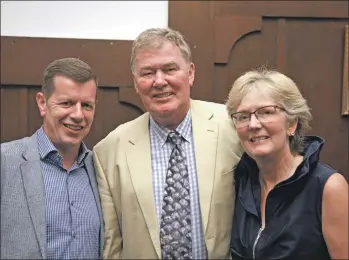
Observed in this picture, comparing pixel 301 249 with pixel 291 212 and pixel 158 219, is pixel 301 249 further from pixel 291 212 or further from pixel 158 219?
pixel 158 219

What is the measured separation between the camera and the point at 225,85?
2035mm

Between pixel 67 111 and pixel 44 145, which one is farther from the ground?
pixel 67 111

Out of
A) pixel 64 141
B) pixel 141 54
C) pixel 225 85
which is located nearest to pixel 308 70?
pixel 225 85

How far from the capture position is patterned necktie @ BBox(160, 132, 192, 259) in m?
1.52

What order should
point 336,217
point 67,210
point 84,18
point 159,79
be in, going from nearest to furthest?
point 336,217
point 67,210
point 159,79
point 84,18

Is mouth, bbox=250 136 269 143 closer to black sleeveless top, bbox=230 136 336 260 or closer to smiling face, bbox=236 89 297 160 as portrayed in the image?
smiling face, bbox=236 89 297 160

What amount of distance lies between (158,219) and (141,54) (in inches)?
21.3

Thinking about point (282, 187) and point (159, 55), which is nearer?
point (282, 187)

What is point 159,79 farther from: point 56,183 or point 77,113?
point 56,183

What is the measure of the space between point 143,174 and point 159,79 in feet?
1.03

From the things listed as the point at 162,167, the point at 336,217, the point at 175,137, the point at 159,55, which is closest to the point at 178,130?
the point at 175,137

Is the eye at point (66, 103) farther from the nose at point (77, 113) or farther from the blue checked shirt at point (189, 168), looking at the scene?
the blue checked shirt at point (189, 168)

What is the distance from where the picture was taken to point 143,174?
158cm

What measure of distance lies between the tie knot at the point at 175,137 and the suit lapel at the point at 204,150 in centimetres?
5
